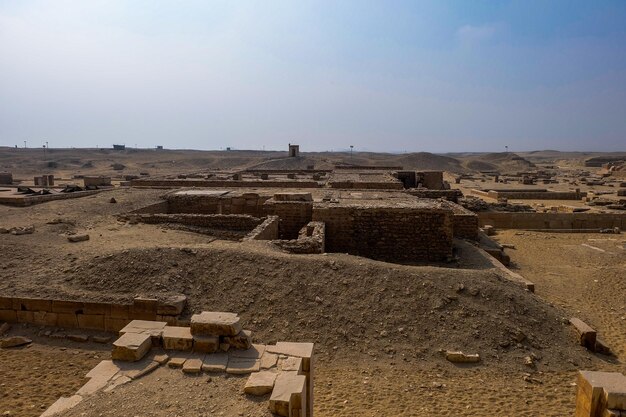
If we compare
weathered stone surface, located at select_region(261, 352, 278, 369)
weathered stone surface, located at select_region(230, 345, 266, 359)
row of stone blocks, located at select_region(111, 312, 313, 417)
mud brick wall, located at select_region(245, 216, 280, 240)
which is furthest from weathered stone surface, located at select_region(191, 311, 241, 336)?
Answer: mud brick wall, located at select_region(245, 216, 280, 240)

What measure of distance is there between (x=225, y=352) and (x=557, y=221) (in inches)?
757

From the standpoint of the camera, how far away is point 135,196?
58.7ft

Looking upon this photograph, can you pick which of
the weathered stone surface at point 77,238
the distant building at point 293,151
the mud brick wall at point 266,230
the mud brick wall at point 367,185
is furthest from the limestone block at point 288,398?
the distant building at point 293,151

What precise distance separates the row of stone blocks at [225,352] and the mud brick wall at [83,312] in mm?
2032

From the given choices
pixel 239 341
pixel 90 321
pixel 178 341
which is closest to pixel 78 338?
pixel 90 321

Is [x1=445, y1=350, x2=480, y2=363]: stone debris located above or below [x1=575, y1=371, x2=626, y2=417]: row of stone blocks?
Result: below

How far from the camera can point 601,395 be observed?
14.8 feet

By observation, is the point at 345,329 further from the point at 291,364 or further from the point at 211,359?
the point at 211,359

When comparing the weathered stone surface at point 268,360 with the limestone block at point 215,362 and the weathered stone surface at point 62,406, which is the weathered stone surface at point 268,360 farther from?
the weathered stone surface at point 62,406

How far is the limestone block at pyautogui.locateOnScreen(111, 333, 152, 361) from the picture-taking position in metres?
5.03

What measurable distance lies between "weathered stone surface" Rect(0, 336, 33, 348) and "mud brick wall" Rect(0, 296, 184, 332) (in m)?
0.49

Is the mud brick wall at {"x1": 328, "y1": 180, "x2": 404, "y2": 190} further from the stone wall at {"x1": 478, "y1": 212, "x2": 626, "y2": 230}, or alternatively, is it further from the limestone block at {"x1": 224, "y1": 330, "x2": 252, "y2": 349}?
the limestone block at {"x1": 224, "y1": 330, "x2": 252, "y2": 349}

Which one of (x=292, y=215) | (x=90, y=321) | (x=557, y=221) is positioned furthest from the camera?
(x=557, y=221)

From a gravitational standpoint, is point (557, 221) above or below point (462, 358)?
above
